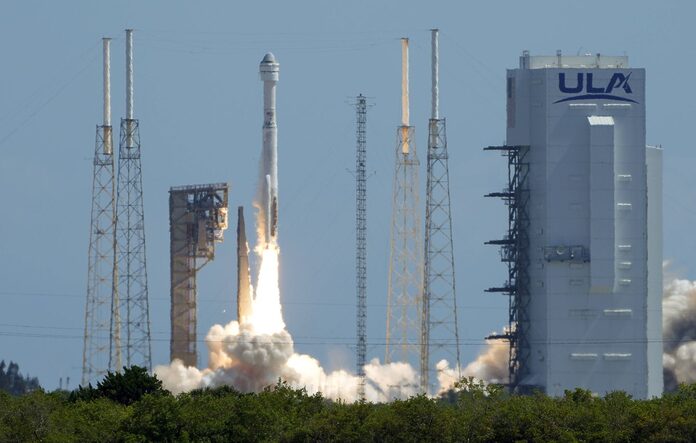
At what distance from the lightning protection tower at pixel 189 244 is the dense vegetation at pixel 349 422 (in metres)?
36.1

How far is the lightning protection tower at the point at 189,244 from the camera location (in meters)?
132

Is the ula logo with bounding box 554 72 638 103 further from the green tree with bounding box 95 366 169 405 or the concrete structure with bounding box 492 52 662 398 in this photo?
the green tree with bounding box 95 366 169 405

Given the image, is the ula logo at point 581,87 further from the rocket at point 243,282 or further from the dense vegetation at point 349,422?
the dense vegetation at point 349,422

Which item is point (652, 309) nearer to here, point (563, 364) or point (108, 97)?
point (563, 364)

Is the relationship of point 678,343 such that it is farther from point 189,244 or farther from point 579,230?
point 189,244

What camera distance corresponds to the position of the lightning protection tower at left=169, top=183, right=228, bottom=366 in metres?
132

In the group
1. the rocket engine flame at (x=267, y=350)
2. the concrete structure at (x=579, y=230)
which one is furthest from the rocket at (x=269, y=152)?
the concrete structure at (x=579, y=230)

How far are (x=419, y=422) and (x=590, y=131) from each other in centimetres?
4032

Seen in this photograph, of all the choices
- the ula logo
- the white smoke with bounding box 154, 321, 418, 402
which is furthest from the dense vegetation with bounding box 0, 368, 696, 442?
the ula logo

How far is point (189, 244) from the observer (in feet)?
435

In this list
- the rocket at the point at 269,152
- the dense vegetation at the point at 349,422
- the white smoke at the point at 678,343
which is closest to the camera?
the dense vegetation at the point at 349,422

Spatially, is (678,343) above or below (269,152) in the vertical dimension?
below

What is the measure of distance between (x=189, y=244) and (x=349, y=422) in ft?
136

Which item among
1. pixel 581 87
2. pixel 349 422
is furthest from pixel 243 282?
pixel 349 422
